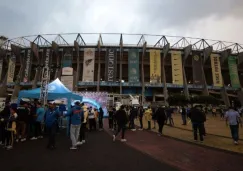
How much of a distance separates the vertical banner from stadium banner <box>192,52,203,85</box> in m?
21.0

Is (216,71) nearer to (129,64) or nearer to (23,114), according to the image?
(129,64)

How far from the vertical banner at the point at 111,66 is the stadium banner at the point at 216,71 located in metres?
26.2

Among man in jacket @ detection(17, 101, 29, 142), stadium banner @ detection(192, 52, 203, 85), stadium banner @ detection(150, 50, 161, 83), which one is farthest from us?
stadium banner @ detection(192, 52, 203, 85)

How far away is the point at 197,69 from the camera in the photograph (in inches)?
1965

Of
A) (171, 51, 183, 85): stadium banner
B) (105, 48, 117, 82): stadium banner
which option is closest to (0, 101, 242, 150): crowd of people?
(105, 48, 117, 82): stadium banner

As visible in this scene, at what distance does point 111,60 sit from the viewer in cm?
4972

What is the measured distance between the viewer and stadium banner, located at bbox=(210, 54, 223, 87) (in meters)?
49.3

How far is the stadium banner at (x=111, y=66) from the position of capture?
48581 mm

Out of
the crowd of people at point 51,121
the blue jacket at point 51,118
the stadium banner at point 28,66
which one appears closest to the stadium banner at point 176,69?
the crowd of people at point 51,121

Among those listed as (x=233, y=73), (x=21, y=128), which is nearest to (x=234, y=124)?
(x=21, y=128)

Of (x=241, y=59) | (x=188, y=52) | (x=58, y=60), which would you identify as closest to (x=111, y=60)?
(x=58, y=60)

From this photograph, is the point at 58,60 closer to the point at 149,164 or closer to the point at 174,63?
the point at 174,63

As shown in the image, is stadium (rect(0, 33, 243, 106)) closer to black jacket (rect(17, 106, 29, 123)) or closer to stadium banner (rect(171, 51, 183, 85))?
stadium banner (rect(171, 51, 183, 85))

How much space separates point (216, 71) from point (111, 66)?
2799 cm
